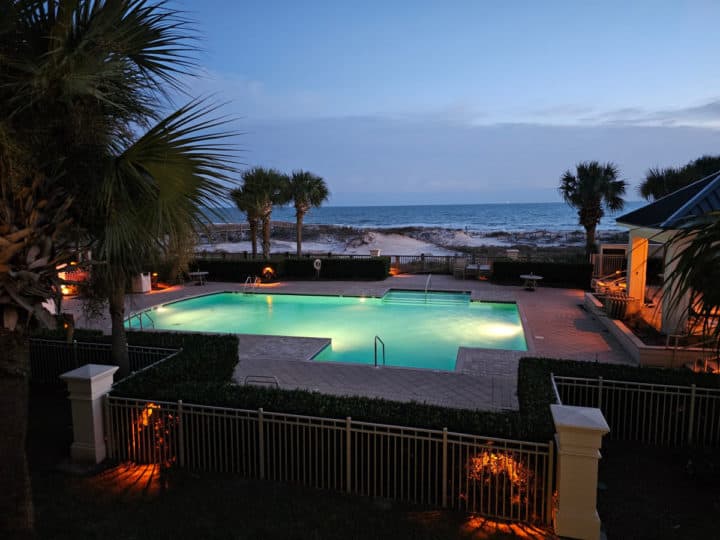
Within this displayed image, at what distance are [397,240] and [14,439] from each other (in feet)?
166

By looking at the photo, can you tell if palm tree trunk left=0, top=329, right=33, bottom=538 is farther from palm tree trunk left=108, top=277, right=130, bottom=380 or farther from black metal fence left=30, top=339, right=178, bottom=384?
black metal fence left=30, top=339, right=178, bottom=384

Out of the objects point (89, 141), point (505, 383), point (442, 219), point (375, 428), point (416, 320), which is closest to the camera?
point (89, 141)

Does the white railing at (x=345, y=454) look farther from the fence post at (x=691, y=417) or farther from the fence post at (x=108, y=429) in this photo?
the fence post at (x=691, y=417)

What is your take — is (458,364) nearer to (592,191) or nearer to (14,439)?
(14,439)

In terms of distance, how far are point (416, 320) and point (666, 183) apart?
1413cm

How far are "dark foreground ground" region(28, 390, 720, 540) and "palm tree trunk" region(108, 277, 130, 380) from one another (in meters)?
2.11

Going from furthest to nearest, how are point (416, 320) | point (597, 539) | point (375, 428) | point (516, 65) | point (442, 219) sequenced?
point (442, 219) < point (516, 65) < point (416, 320) < point (375, 428) < point (597, 539)

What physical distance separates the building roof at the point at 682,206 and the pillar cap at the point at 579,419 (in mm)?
5377

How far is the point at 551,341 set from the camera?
11398 mm

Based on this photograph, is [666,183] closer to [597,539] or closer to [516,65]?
[516,65]

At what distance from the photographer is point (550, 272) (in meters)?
19.6

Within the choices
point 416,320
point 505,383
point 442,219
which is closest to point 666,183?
point 416,320

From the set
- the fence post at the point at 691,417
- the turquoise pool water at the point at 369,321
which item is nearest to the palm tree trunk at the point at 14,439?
the fence post at the point at 691,417

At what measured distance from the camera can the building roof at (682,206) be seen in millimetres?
9562
